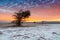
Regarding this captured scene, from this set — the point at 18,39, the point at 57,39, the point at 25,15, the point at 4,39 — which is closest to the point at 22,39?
the point at 18,39

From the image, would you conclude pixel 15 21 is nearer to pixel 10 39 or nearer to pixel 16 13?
pixel 16 13

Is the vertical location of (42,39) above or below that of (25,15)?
below

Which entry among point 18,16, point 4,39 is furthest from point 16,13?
point 4,39

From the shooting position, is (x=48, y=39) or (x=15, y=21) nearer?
(x=48, y=39)

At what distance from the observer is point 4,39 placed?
2191 cm

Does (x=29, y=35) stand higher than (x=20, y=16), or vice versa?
(x=20, y=16)

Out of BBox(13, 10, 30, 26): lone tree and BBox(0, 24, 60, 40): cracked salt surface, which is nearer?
BBox(0, 24, 60, 40): cracked salt surface

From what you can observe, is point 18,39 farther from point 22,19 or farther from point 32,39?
point 22,19

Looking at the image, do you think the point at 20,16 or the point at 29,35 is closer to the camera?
the point at 29,35

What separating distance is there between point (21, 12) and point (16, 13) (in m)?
1.76

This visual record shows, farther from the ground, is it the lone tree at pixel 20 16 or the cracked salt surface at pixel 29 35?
the lone tree at pixel 20 16

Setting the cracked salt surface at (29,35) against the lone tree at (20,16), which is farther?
the lone tree at (20,16)

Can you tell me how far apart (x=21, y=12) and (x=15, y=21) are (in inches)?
145

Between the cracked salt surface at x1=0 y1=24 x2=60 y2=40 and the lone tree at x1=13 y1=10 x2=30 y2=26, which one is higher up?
the lone tree at x1=13 y1=10 x2=30 y2=26
